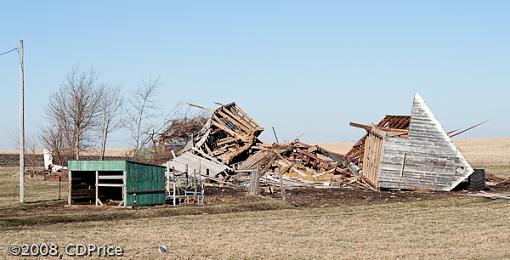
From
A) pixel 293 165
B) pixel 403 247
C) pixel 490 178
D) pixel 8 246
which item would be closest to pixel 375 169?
pixel 293 165

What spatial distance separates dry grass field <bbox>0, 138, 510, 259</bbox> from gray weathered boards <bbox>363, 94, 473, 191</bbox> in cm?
402

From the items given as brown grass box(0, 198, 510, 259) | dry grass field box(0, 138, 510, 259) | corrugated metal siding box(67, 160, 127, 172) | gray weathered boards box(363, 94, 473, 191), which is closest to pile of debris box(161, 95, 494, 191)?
gray weathered boards box(363, 94, 473, 191)

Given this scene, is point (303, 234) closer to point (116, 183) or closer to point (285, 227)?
point (285, 227)

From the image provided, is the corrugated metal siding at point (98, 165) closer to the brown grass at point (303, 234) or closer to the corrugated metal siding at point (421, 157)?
the brown grass at point (303, 234)

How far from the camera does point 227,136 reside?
4772 cm

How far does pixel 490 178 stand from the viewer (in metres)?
43.6

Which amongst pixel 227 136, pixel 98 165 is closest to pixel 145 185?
pixel 98 165

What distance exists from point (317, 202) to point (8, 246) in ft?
55.6

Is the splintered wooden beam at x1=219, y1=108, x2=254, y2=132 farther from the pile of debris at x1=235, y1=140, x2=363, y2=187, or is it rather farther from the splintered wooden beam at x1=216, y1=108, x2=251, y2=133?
the pile of debris at x1=235, y1=140, x2=363, y2=187

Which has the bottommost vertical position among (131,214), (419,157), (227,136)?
(131,214)

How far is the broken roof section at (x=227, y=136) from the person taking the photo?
1780 inches

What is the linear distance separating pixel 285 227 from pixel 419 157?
60.0ft

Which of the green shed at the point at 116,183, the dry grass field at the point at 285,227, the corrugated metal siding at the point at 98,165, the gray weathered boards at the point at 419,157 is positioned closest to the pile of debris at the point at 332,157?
the gray weathered boards at the point at 419,157

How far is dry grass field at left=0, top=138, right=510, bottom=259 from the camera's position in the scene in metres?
16.5
